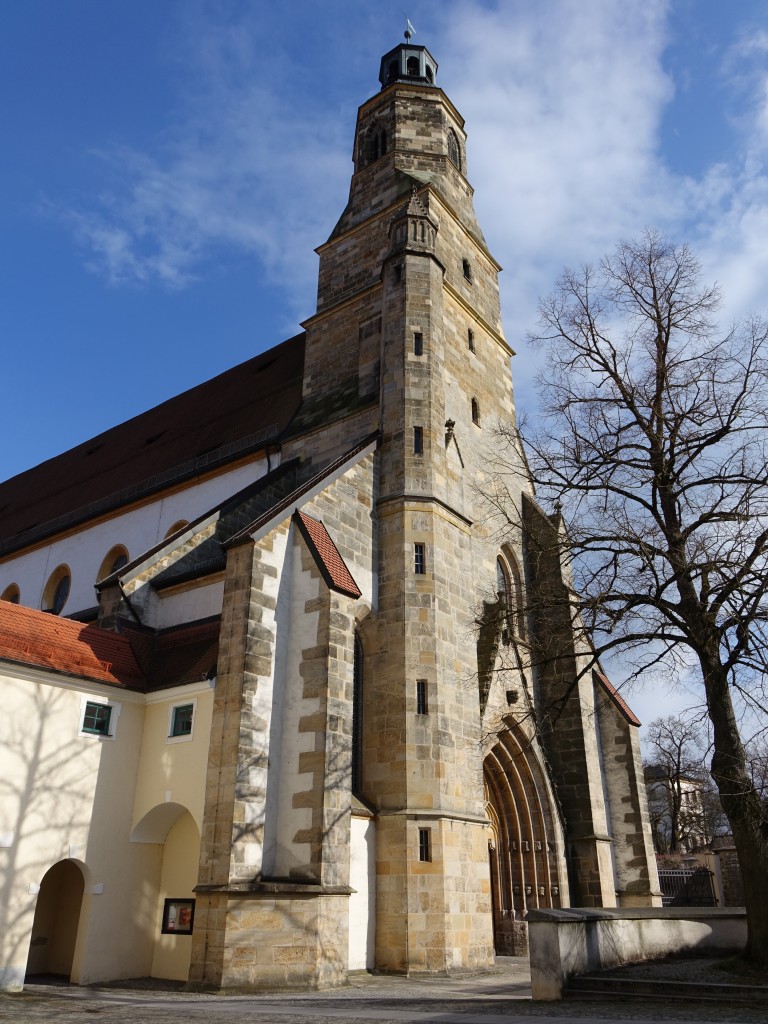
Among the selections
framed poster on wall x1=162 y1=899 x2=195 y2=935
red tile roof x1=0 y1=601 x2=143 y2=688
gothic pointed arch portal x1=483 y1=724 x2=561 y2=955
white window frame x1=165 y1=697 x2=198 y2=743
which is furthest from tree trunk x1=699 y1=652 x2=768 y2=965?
red tile roof x1=0 y1=601 x2=143 y2=688

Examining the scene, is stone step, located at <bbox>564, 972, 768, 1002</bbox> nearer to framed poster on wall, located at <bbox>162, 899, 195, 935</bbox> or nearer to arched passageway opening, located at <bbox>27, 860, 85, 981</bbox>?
framed poster on wall, located at <bbox>162, 899, 195, 935</bbox>

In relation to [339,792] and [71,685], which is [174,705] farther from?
[339,792]

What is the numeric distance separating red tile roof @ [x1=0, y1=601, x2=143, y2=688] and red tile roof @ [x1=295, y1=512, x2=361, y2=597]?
3.98 m

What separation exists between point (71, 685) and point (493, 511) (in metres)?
10.2

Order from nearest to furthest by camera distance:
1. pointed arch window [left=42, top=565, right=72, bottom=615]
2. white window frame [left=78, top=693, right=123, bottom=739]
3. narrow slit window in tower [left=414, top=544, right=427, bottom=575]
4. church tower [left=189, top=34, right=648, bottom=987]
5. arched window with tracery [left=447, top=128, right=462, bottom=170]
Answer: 1. church tower [left=189, top=34, right=648, bottom=987]
2. white window frame [left=78, top=693, right=123, bottom=739]
3. narrow slit window in tower [left=414, top=544, right=427, bottom=575]
4. pointed arch window [left=42, top=565, right=72, bottom=615]
5. arched window with tracery [left=447, top=128, right=462, bottom=170]

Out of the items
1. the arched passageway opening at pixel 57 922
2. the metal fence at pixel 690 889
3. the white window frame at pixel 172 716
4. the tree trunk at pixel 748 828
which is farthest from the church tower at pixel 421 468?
the metal fence at pixel 690 889

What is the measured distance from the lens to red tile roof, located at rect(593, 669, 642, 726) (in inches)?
819

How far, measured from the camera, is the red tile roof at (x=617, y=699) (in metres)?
20.8

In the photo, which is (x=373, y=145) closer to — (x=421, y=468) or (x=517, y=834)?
(x=421, y=468)

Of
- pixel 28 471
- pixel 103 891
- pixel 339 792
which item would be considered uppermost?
pixel 28 471

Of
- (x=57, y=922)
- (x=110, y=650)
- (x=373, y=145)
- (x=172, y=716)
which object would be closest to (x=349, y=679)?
(x=172, y=716)

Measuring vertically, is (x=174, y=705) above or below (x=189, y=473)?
below

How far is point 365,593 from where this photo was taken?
1522 centimetres

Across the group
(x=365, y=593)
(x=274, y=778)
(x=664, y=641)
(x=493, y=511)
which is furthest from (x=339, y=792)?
(x=493, y=511)
